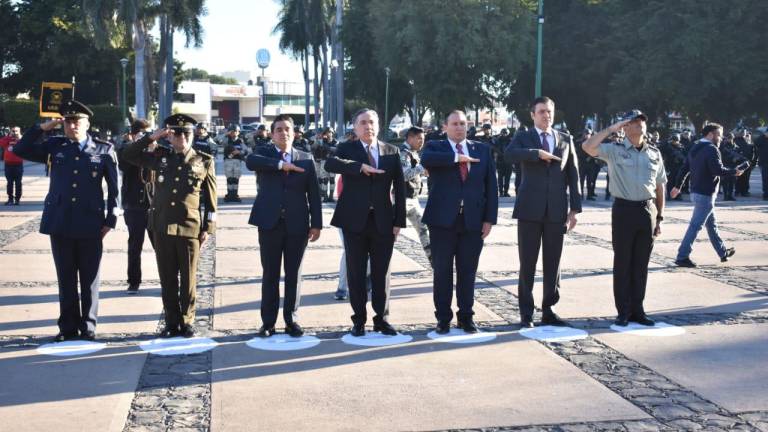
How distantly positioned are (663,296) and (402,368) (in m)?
3.84

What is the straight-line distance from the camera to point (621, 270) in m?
7.58

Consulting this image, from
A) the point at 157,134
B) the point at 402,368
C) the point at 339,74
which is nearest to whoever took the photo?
the point at 402,368

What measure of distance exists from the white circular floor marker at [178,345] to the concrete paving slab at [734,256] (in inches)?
267

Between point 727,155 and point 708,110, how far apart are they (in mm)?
21672

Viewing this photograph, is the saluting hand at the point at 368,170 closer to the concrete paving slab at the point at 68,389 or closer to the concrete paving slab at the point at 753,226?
the concrete paving slab at the point at 68,389

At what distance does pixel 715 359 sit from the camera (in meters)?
6.38

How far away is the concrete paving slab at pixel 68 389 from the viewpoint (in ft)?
16.4

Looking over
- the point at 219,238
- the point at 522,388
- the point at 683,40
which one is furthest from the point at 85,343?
the point at 683,40

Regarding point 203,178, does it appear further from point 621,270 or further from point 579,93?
point 579,93

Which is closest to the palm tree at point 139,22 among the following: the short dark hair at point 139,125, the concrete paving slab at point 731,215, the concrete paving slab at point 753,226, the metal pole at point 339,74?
the metal pole at point 339,74

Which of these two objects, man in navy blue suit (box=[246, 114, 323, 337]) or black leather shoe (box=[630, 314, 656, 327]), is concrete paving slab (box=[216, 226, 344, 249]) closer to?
man in navy blue suit (box=[246, 114, 323, 337])

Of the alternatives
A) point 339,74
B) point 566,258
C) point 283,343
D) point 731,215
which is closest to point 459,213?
point 283,343

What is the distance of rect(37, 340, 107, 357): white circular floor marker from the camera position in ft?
21.4

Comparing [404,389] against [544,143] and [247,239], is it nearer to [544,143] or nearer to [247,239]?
[544,143]
